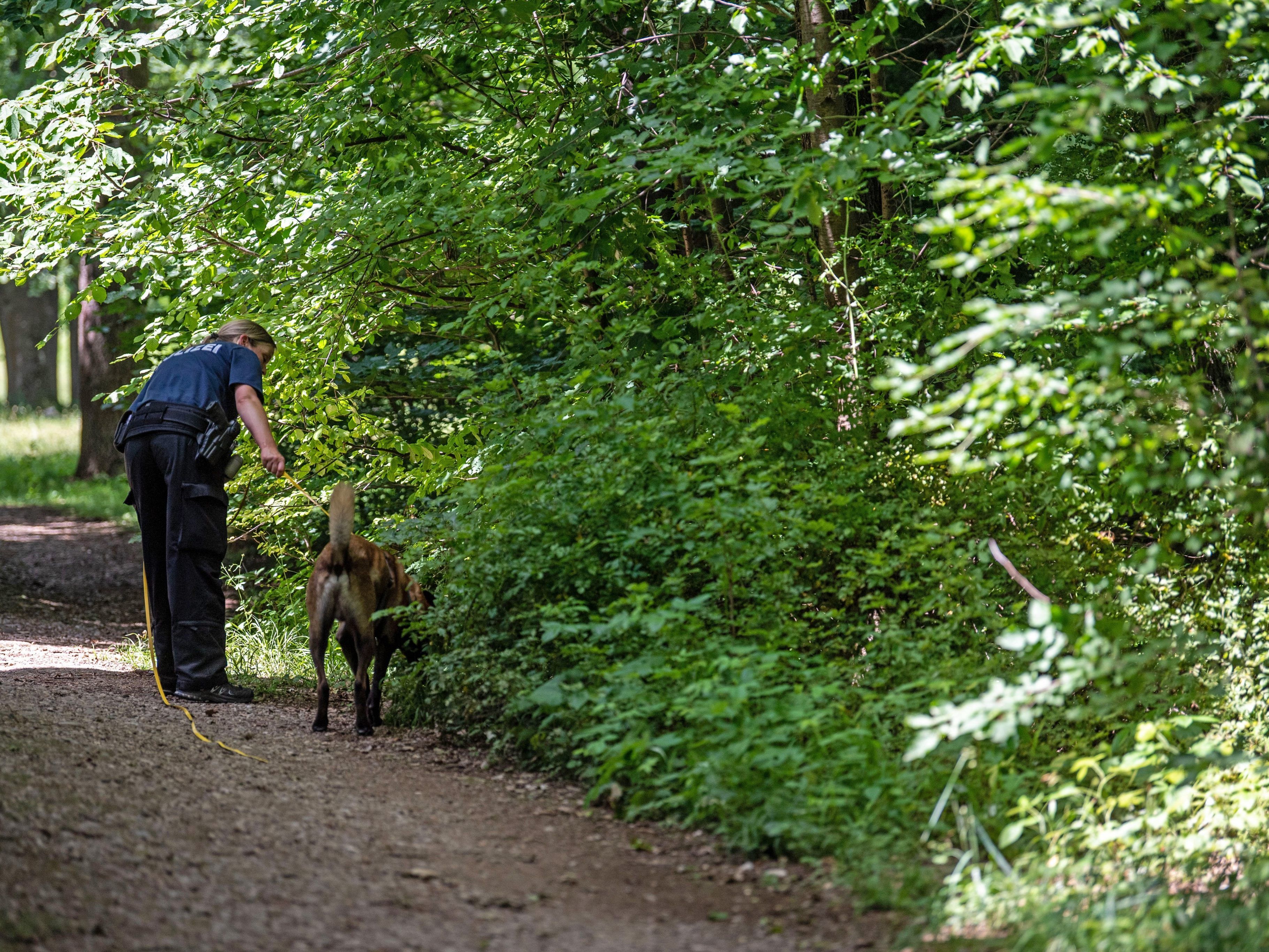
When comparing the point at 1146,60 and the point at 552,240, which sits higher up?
the point at 1146,60

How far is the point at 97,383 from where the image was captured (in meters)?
17.2

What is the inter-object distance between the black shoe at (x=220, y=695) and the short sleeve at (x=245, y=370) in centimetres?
166

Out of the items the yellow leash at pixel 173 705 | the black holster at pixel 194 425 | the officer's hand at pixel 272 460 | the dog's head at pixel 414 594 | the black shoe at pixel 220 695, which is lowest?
the black shoe at pixel 220 695

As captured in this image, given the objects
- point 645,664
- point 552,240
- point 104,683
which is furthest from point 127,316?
point 645,664

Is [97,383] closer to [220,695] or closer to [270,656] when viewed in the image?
[270,656]

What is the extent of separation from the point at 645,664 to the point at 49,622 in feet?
26.4

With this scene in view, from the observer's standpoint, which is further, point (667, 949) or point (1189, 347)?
point (1189, 347)

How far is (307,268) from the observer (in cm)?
764

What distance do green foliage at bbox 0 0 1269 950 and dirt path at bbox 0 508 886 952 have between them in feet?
0.88

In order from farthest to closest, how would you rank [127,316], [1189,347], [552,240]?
[127,316] < [552,240] < [1189,347]

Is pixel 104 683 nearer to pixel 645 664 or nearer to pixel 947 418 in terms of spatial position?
pixel 645 664

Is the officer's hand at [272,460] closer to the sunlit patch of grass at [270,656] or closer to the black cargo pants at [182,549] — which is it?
the black cargo pants at [182,549]

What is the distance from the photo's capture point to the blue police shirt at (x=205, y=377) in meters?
6.55

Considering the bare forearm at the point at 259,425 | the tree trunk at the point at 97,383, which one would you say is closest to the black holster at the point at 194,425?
the bare forearm at the point at 259,425
